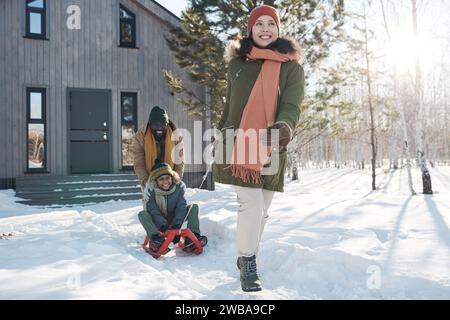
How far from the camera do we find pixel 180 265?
12.6ft

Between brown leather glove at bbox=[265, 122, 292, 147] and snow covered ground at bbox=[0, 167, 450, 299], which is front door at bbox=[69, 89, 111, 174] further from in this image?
brown leather glove at bbox=[265, 122, 292, 147]

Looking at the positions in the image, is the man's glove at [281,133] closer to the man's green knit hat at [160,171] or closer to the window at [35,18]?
the man's green knit hat at [160,171]

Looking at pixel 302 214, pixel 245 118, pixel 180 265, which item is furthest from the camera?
pixel 302 214

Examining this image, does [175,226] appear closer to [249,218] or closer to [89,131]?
[249,218]

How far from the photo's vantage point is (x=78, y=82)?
11031 mm

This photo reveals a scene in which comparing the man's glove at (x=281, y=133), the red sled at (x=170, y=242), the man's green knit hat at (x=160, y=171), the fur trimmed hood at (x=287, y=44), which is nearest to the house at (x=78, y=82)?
the man's green knit hat at (x=160, y=171)

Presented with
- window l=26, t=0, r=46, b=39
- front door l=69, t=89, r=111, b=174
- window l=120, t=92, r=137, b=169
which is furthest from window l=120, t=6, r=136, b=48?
window l=26, t=0, r=46, b=39

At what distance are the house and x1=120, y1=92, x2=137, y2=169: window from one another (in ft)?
0.10

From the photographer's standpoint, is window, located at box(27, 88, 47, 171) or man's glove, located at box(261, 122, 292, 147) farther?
window, located at box(27, 88, 47, 171)

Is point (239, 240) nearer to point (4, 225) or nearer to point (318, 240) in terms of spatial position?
point (318, 240)

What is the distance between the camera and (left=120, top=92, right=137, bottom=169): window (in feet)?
37.8

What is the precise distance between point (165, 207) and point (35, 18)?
8.77 meters

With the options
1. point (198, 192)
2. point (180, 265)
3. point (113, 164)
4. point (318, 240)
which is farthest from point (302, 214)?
point (113, 164)

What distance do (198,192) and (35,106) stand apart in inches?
199
